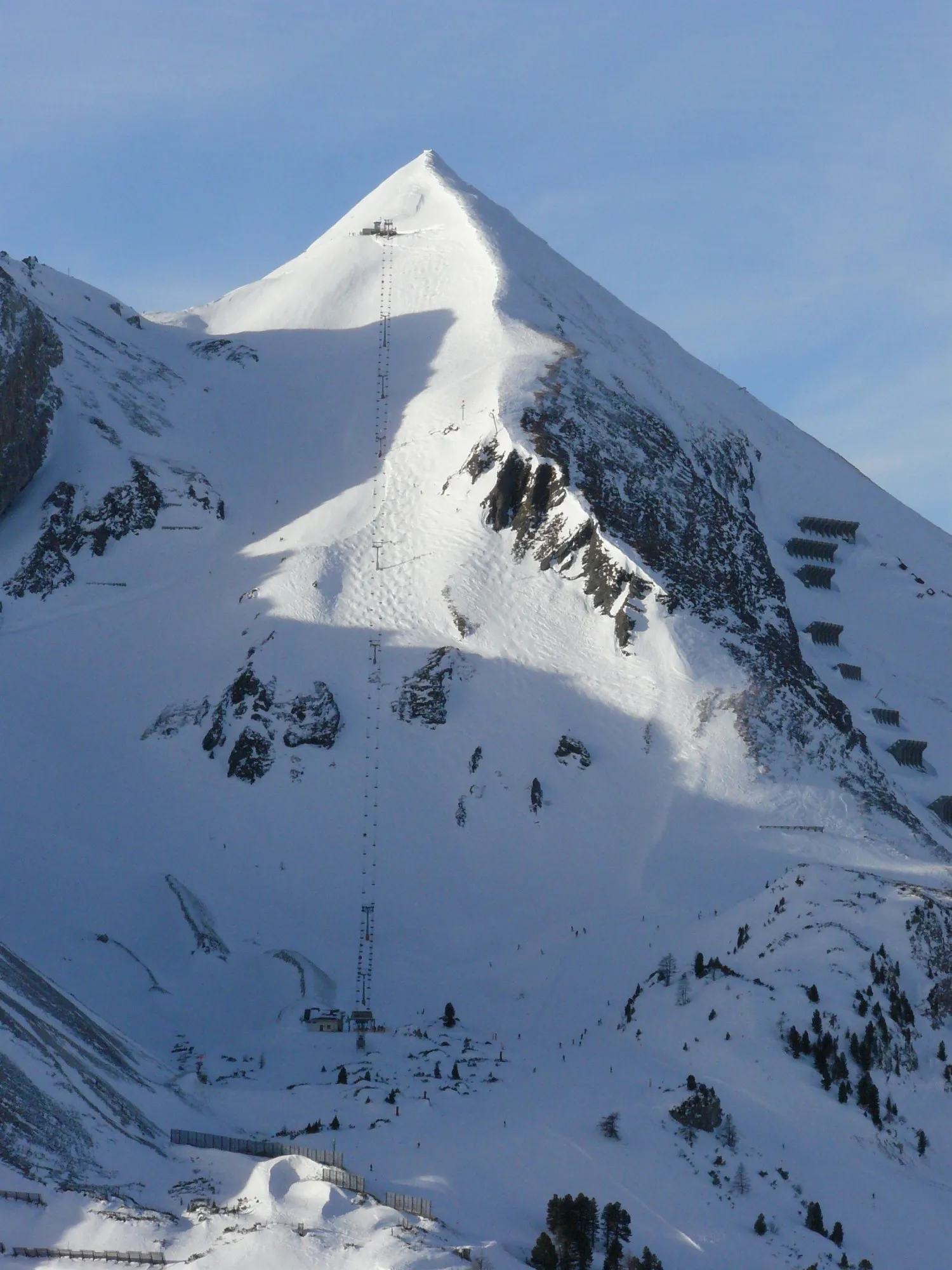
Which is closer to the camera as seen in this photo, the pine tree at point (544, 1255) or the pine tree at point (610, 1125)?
the pine tree at point (544, 1255)

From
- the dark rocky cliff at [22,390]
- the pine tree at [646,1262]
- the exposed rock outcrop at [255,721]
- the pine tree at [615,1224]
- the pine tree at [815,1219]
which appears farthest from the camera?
the dark rocky cliff at [22,390]

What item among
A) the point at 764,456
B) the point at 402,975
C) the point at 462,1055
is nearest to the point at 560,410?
the point at 764,456

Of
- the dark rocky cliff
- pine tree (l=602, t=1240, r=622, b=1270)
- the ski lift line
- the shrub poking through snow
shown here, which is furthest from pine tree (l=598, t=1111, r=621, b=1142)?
the dark rocky cliff

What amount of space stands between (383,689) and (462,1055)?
28111 mm

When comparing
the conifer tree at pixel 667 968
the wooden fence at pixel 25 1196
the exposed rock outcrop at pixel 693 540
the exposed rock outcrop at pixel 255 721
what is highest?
the exposed rock outcrop at pixel 693 540

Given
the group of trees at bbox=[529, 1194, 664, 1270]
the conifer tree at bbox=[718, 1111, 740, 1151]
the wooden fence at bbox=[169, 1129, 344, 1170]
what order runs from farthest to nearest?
the conifer tree at bbox=[718, 1111, 740, 1151], the wooden fence at bbox=[169, 1129, 344, 1170], the group of trees at bbox=[529, 1194, 664, 1270]

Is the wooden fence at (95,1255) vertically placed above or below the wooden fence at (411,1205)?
below

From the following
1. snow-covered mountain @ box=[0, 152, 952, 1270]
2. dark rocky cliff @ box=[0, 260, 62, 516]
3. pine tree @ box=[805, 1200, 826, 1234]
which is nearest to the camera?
pine tree @ box=[805, 1200, 826, 1234]

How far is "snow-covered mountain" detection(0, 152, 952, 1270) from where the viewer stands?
55.5 metres

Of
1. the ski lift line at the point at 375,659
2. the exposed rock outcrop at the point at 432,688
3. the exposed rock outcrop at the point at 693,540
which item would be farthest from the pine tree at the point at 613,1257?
the exposed rock outcrop at the point at 432,688

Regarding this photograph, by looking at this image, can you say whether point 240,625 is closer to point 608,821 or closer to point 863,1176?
point 608,821

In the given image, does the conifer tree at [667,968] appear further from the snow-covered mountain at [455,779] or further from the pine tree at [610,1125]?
the pine tree at [610,1125]

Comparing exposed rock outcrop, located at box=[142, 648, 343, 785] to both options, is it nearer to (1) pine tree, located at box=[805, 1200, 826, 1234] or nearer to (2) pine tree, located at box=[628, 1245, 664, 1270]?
(1) pine tree, located at box=[805, 1200, 826, 1234]

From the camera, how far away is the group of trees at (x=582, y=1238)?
46.9 meters
